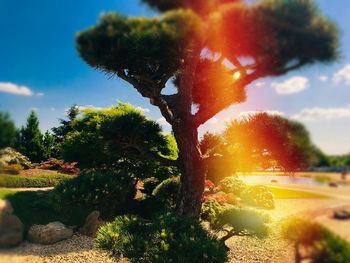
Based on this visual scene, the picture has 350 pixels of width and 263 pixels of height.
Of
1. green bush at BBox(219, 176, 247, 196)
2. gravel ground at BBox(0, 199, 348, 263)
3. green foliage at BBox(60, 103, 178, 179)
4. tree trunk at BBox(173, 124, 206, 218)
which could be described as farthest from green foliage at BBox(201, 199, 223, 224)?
green bush at BBox(219, 176, 247, 196)

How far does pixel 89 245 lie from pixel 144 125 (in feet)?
10.8

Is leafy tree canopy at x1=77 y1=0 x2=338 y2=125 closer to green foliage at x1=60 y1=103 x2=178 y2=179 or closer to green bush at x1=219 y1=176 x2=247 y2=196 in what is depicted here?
green foliage at x1=60 y1=103 x2=178 y2=179

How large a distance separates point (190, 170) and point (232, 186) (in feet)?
32.7

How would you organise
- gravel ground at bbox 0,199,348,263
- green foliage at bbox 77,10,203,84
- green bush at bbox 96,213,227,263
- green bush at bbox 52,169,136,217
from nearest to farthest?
green foliage at bbox 77,10,203,84
green bush at bbox 96,213,227,263
gravel ground at bbox 0,199,348,263
green bush at bbox 52,169,136,217

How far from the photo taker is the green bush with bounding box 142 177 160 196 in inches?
498

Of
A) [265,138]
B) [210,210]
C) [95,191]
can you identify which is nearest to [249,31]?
[265,138]

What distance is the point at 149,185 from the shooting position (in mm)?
12711

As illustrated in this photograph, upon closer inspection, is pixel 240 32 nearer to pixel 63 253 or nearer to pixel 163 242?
pixel 163 242

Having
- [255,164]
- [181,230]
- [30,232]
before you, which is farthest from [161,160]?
[30,232]

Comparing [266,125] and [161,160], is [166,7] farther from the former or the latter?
[161,160]

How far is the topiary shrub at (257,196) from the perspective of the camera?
1443 centimetres

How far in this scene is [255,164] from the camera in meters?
5.38

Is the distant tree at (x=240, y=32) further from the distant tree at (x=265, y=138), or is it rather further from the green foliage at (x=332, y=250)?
the green foliage at (x=332, y=250)

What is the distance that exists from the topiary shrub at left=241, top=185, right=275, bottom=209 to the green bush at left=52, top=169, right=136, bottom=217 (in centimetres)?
686
